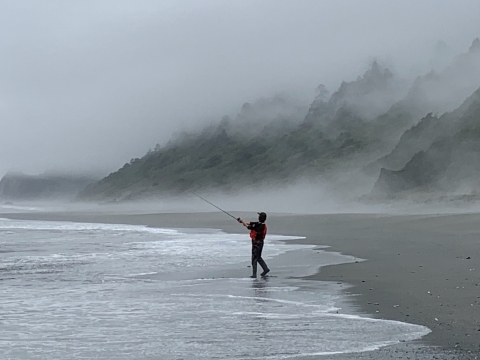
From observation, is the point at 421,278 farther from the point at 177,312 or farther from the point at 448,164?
the point at 448,164

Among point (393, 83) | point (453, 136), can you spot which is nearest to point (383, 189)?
point (453, 136)

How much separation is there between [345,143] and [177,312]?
384 feet

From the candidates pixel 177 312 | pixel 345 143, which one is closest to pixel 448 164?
pixel 345 143

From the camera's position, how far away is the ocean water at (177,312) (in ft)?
32.4

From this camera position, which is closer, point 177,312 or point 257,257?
point 177,312

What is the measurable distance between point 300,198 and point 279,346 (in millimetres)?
92948

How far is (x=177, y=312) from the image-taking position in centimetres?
1281

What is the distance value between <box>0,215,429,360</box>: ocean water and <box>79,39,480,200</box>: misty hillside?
49622 mm

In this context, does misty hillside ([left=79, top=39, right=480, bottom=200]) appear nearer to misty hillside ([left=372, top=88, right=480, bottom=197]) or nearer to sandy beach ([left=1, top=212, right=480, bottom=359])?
misty hillside ([left=372, top=88, right=480, bottom=197])

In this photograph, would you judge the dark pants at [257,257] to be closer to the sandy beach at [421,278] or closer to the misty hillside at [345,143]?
the sandy beach at [421,278]

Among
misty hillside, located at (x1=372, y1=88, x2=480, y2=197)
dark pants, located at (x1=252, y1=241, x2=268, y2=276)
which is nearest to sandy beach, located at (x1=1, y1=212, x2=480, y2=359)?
dark pants, located at (x1=252, y1=241, x2=268, y2=276)

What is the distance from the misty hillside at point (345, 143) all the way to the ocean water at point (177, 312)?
49.6 metres

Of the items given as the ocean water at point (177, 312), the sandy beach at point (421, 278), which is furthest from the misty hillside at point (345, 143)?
the ocean water at point (177, 312)

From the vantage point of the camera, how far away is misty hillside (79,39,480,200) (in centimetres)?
7488
